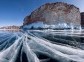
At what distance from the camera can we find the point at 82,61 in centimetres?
87

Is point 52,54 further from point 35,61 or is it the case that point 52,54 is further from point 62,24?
point 62,24

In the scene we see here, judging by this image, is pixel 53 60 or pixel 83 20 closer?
pixel 53 60

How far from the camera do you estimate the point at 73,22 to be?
465 inches

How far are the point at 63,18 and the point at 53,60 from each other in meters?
10.5

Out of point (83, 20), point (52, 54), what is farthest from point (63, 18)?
point (52, 54)

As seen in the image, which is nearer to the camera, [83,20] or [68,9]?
[68,9]

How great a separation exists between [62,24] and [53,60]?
10.2m

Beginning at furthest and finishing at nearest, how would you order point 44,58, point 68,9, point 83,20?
1. point 83,20
2. point 68,9
3. point 44,58

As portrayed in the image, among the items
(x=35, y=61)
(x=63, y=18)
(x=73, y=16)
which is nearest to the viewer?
(x=35, y=61)

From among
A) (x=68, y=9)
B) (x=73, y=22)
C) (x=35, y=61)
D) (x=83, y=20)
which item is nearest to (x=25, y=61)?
(x=35, y=61)

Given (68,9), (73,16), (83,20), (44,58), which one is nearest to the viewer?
(44,58)

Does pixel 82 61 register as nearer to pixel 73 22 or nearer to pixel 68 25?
pixel 68 25

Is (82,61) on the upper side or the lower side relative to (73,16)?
lower

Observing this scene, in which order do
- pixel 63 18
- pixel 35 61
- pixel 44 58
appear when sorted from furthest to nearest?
1. pixel 63 18
2. pixel 44 58
3. pixel 35 61
